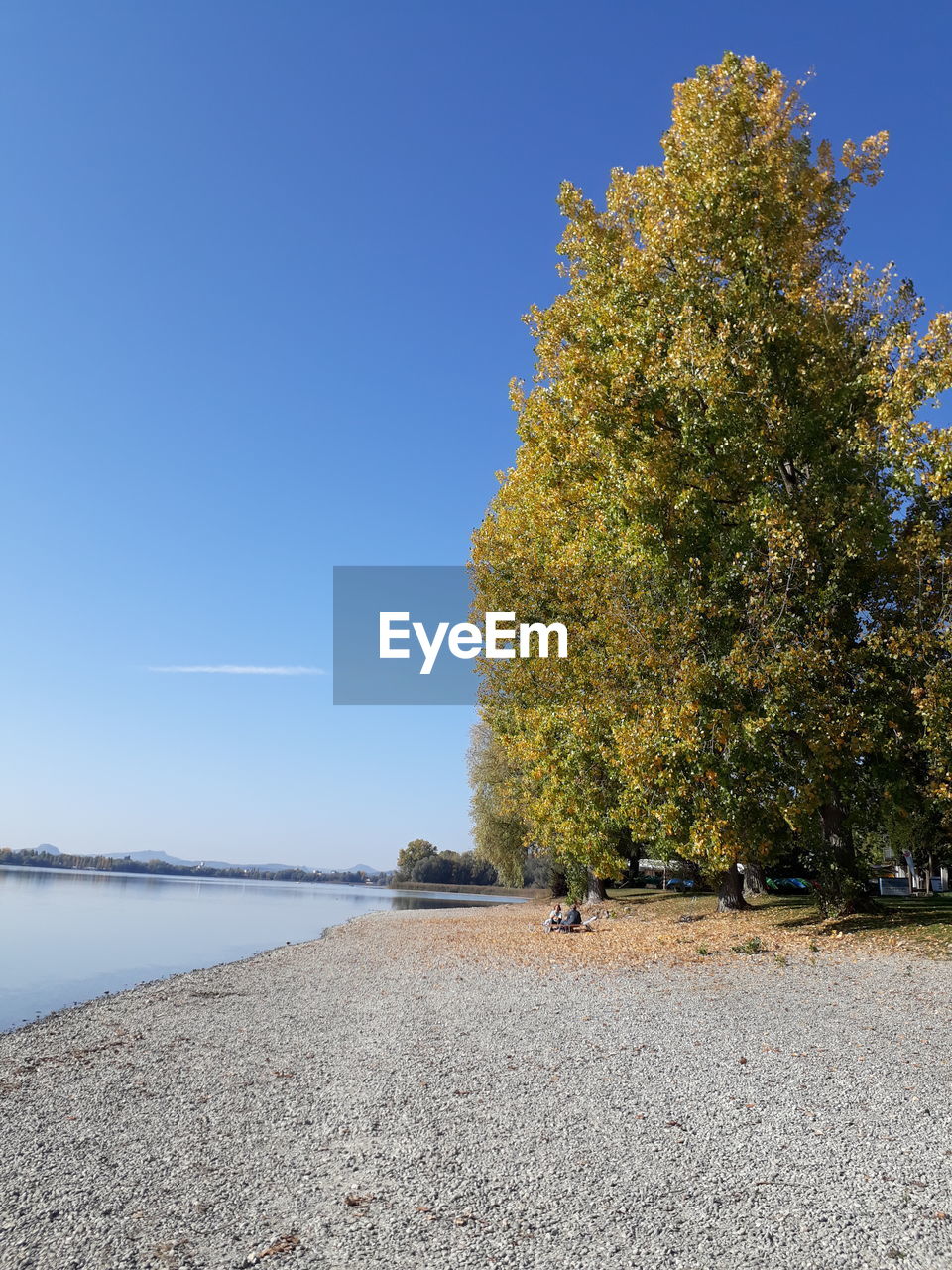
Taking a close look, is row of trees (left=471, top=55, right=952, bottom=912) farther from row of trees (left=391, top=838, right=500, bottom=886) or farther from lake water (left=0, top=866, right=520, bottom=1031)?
row of trees (left=391, top=838, right=500, bottom=886)

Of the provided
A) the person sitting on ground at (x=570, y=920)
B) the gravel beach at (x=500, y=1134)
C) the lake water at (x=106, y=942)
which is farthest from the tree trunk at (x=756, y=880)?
the gravel beach at (x=500, y=1134)

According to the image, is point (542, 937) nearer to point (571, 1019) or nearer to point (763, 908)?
point (763, 908)

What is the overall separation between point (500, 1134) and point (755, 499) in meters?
13.3

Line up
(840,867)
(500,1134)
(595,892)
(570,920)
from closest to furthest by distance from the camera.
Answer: (500,1134)
(840,867)
(570,920)
(595,892)

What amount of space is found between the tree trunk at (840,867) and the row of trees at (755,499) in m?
0.07

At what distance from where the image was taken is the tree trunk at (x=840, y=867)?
1947 cm

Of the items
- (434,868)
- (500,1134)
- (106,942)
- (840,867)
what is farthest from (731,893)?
(434,868)

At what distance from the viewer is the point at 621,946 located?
1938 cm

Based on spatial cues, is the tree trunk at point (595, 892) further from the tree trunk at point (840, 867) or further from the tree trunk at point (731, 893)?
the tree trunk at point (840, 867)

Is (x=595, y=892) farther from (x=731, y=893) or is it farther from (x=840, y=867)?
(x=840, y=867)

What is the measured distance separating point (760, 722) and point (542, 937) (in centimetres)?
1057

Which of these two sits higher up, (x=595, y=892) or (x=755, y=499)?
(x=755, y=499)

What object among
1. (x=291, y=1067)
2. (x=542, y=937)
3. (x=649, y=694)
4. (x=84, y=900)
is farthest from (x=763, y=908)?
(x=84, y=900)

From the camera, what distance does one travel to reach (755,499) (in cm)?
1677
